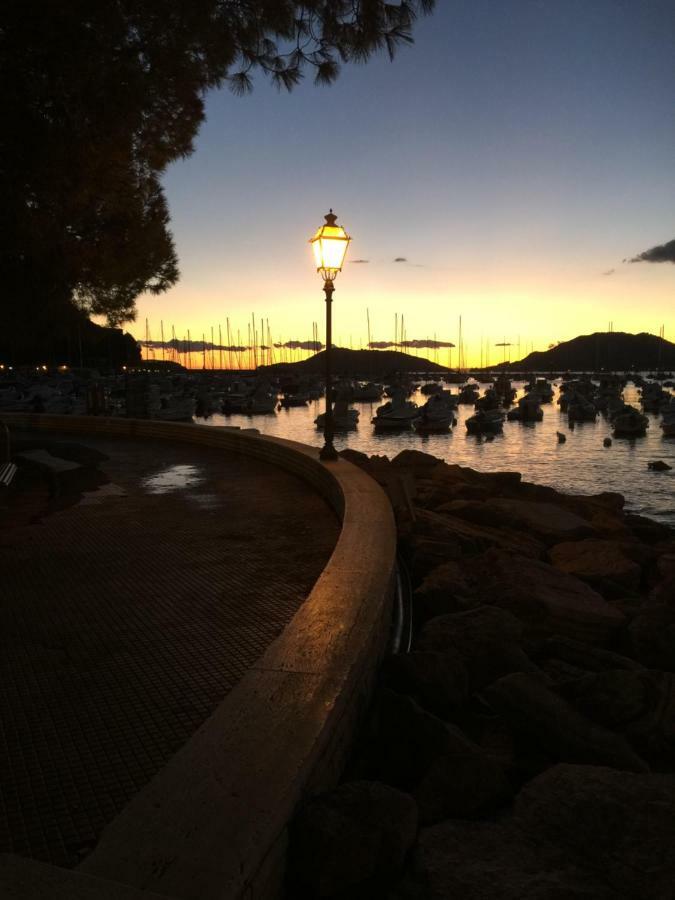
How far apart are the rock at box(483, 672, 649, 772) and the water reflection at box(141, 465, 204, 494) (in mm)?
6002

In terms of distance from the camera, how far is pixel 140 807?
218 centimetres

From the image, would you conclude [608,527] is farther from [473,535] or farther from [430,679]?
[430,679]

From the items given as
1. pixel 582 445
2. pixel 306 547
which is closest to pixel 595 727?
pixel 306 547

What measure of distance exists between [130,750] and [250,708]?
0.53 meters

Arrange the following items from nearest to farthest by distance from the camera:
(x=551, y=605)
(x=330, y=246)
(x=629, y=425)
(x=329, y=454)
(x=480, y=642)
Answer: (x=480, y=642) → (x=551, y=605) → (x=330, y=246) → (x=329, y=454) → (x=629, y=425)

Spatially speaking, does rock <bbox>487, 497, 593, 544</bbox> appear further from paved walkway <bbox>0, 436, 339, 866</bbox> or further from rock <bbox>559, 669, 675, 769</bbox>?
rock <bbox>559, 669, 675, 769</bbox>

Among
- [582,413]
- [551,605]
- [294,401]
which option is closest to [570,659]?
[551,605]

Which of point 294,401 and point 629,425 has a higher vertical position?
point 294,401

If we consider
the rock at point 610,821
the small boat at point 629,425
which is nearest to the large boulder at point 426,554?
the rock at point 610,821

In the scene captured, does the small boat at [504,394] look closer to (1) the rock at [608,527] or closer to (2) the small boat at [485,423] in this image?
(2) the small boat at [485,423]

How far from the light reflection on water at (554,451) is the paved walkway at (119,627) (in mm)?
16489

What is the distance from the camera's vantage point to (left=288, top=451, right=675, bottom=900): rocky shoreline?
2.29 metres

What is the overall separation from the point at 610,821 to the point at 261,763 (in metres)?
1.42

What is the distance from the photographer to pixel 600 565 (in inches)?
300
